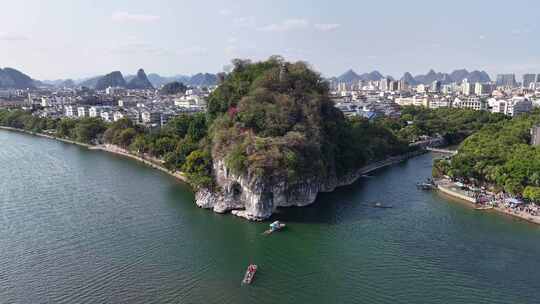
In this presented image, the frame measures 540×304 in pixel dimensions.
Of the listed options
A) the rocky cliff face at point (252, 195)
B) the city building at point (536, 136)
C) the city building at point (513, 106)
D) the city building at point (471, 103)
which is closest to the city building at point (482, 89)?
the city building at point (471, 103)

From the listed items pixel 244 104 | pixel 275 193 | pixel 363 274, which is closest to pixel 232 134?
pixel 244 104

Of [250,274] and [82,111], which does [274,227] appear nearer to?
[250,274]

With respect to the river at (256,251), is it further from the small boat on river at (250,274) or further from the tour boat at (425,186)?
the tour boat at (425,186)

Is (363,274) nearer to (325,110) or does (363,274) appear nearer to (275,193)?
(275,193)

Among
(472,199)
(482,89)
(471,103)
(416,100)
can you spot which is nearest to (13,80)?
(416,100)

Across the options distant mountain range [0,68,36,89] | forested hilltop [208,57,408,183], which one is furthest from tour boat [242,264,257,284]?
distant mountain range [0,68,36,89]

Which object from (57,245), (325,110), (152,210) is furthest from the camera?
(325,110)
